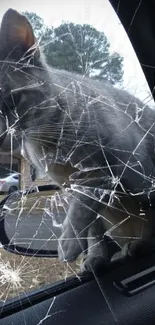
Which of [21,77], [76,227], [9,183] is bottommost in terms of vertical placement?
[76,227]

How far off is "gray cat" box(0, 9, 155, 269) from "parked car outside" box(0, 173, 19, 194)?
6 cm

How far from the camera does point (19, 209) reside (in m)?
1.05

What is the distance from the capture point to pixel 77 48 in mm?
1051

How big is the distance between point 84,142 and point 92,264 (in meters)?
0.28

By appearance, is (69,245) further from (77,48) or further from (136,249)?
(77,48)

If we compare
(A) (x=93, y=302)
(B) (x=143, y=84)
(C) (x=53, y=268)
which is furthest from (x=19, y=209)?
(B) (x=143, y=84)

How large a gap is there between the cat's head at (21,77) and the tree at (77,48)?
0.02m

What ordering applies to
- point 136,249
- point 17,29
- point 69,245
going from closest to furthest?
point 17,29 → point 69,245 → point 136,249

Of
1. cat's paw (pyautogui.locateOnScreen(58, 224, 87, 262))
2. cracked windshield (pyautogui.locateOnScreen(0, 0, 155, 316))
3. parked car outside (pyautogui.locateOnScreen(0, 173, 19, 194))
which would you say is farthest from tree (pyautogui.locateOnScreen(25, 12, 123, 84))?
cat's paw (pyautogui.locateOnScreen(58, 224, 87, 262))

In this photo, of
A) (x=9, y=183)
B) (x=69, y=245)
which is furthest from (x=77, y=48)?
(x=69, y=245)

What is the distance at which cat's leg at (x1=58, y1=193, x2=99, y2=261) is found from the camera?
1102 mm

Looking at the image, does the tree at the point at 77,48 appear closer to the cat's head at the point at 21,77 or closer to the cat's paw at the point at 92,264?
the cat's head at the point at 21,77

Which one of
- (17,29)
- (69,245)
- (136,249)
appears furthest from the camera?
(136,249)

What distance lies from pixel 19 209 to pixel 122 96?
13.5 inches
